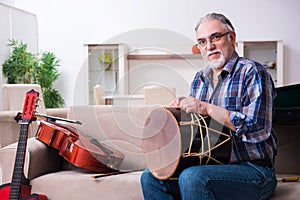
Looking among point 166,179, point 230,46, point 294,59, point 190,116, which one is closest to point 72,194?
point 166,179

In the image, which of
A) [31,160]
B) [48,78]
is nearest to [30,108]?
[31,160]

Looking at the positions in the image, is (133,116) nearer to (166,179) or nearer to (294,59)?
(166,179)

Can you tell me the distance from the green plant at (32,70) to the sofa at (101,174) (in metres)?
4.10

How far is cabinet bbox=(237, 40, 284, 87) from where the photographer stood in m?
6.97

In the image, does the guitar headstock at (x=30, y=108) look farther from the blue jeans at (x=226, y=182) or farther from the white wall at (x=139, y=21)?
the white wall at (x=139, y=21)

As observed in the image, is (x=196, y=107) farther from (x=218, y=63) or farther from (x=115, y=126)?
(x=115, y=126)

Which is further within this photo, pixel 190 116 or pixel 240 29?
pixel 240 29

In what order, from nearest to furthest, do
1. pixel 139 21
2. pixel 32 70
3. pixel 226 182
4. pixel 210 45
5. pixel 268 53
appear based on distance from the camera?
pixel 226 182, pixel 210 45, pixel 32 70, pixel 268 53, pixel 139 21

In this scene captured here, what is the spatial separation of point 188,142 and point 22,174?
0.98 m

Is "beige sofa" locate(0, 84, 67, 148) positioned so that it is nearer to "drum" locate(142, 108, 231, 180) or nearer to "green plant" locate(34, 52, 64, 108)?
"green plant" locate(34, 52, 64, 108)

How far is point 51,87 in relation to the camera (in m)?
7.55

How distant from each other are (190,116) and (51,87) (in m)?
5.92

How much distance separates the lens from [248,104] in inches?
75.2

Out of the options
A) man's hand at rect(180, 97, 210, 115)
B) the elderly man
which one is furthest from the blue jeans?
man's hand at rect(180, 97, 210, 115)
